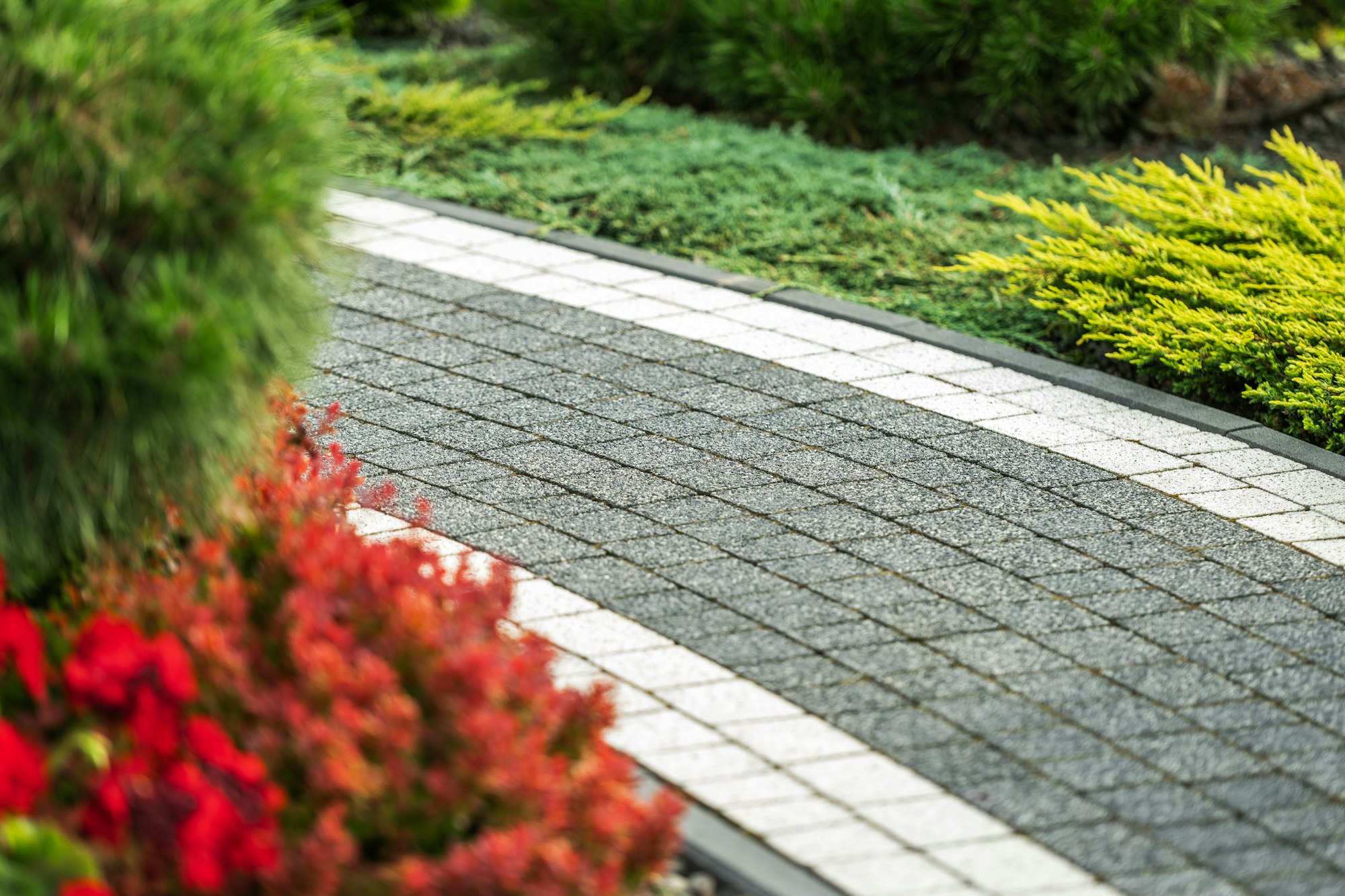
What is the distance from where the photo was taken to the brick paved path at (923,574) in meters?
3.26

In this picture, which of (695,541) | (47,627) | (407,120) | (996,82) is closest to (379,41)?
(407,120)

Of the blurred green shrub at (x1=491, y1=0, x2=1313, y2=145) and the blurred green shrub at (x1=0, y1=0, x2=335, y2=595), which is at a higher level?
the blurred green shrub at (x1=491, y1=0, x2=1313, y2=145)

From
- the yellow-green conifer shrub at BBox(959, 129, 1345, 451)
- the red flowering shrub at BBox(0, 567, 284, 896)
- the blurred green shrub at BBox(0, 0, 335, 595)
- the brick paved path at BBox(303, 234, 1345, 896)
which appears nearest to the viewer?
the red flowering shrub at BBox(0, 567, 284, 896)

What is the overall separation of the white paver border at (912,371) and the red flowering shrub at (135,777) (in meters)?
1.29

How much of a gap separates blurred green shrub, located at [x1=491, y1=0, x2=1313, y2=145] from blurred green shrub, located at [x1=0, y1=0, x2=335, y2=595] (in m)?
6.87

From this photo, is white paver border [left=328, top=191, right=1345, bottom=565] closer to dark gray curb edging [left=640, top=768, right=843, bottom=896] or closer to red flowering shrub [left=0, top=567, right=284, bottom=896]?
red flowering shrub [left=0, top=567, right=284, bottom=896]

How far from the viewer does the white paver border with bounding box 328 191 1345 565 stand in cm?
473

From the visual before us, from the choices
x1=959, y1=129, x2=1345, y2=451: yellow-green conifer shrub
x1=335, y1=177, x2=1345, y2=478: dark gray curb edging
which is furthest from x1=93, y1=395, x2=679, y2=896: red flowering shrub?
x1=959, y1=129, x2=1345, y2=451: yellow-green conifer shrub

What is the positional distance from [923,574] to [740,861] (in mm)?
1453

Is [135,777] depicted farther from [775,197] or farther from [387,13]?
[387,13]

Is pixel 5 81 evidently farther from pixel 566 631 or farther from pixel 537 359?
pixel 537 359

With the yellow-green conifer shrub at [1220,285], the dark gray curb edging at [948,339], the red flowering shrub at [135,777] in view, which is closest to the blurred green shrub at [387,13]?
the dark gray curb edging at [948,339]

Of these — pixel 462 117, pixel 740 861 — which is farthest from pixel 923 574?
pixel 462 117

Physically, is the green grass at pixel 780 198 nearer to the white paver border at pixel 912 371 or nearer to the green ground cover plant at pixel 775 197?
the green ground cover plant at pixel 775 197
